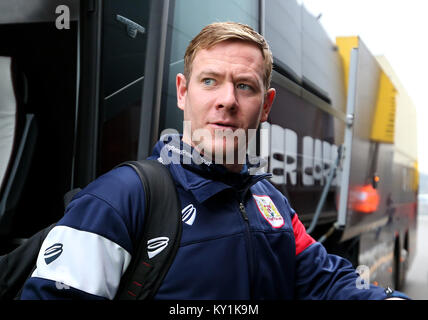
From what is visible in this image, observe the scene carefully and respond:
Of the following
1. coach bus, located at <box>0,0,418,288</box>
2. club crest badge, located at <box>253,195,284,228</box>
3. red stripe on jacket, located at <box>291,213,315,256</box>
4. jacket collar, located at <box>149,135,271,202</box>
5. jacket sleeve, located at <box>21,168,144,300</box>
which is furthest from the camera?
coach bus, located at <box>0,0,418,288</box>

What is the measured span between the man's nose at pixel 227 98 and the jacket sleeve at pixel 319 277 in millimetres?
473

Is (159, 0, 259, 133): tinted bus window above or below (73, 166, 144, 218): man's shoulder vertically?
above

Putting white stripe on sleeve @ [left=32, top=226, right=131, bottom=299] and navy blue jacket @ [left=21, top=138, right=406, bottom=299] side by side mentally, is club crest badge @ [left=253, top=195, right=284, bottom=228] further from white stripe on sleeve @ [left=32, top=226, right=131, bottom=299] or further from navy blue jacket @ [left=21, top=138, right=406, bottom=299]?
white stripe on sleeve @ [left=32, top=226, right=131, bottom=299]

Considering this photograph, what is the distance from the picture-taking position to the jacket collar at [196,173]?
48.6 inches

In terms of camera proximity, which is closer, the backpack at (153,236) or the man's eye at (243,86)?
the backpack at (153,236)

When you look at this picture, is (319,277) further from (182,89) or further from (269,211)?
(182,89)

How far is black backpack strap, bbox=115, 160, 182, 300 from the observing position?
111 cm

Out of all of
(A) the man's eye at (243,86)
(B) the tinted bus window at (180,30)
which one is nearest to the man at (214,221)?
(A) the man's eye at (243,86)

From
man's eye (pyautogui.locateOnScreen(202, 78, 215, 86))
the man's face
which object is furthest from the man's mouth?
man's eye (pyautogui.locateOnScreen(202, 78, 215, 86))

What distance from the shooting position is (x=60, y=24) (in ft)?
6.89

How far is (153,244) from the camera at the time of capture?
112 centimetres

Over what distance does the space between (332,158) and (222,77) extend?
245 cm

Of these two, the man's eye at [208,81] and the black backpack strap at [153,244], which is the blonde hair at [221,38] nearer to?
the man's eye at [208,81]

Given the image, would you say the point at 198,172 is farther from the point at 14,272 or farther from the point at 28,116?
the point at 28,116
